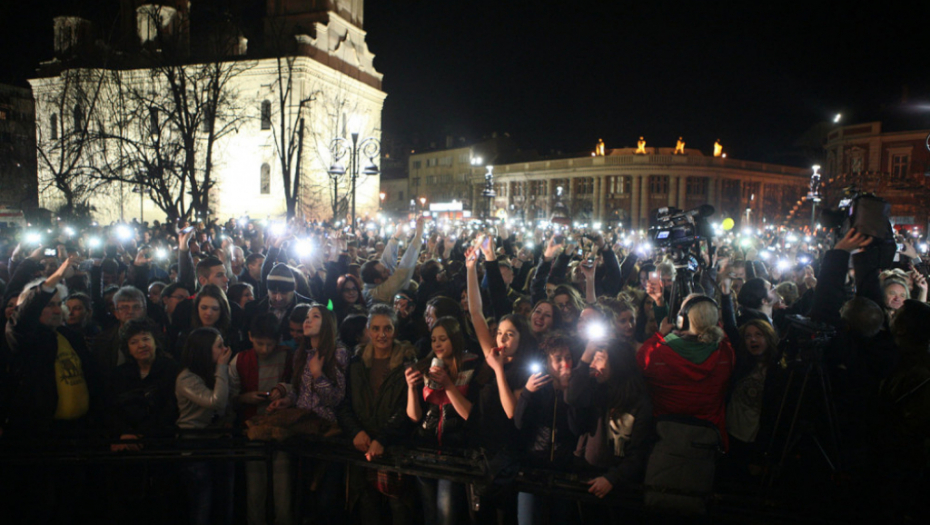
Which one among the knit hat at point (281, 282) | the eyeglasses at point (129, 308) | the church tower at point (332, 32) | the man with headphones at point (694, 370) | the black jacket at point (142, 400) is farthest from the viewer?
the church tower at point (332, 32)

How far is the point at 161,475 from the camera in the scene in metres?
4.55

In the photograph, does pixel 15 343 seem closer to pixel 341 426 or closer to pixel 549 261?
pixel 341 426

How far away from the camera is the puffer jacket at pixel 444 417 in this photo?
400cm

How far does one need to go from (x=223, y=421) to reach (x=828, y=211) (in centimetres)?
504

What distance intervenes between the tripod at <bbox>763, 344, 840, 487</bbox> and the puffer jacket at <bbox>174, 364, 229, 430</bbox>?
150 inches

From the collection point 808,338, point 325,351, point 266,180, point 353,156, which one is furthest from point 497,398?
point 266,180

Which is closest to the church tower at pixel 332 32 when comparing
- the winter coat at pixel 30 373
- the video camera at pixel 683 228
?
the video camera at pixel 683 228

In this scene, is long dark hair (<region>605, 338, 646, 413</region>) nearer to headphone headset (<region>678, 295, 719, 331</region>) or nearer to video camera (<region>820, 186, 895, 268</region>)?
headphone headset (<region>678, 295, 719, 331</region>)

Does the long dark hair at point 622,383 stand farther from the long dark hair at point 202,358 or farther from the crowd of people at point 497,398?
the long dark hair at point 202,358

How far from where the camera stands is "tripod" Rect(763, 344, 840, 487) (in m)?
3.53

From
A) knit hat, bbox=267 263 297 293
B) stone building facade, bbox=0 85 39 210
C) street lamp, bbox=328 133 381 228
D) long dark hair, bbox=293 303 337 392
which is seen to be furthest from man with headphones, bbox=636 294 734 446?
stone building facade, bbox=0 85 39 210

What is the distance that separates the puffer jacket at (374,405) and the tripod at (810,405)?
2.43 m

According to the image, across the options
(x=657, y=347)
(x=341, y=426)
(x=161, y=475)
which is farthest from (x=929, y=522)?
(x=161, y=475)

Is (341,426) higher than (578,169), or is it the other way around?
(578,169)
